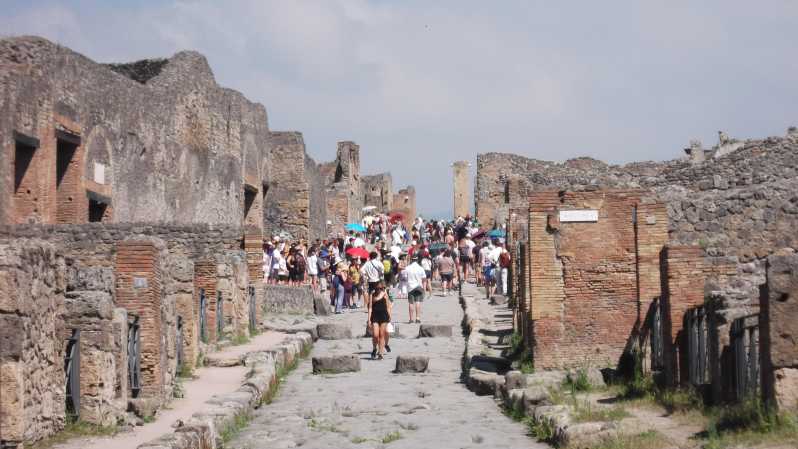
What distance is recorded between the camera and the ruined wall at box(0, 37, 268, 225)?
20.7 metres

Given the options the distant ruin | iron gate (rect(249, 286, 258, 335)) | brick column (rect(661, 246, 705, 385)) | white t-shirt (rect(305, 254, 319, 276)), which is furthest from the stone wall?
brick column (rect(661, 246, 705, 385))

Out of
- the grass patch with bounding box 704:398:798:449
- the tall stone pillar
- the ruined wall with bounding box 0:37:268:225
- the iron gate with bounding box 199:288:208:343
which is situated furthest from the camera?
the tall stone pillar

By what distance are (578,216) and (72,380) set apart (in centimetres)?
672

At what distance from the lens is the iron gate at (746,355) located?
8903mm

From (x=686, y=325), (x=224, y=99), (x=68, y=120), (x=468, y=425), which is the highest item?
(x=224, y=99)

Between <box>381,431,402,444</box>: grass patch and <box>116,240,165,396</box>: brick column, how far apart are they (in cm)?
246

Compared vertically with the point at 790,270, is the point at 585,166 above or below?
above

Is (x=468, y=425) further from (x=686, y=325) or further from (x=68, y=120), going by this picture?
(x=68, y=120)

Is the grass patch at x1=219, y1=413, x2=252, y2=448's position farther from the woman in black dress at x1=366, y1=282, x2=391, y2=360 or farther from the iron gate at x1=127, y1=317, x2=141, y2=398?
the woman in black dress at x1=366, y1=282, x2=391, y2=360

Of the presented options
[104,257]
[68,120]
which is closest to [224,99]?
[68,120]

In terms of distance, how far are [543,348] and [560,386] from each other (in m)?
1.63

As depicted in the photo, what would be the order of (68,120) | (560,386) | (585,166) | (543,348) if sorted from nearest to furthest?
(560,386) < (543,348) < (68,120) < (585,166)

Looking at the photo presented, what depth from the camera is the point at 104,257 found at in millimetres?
18312

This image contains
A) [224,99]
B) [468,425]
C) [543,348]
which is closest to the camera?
[468,425]
